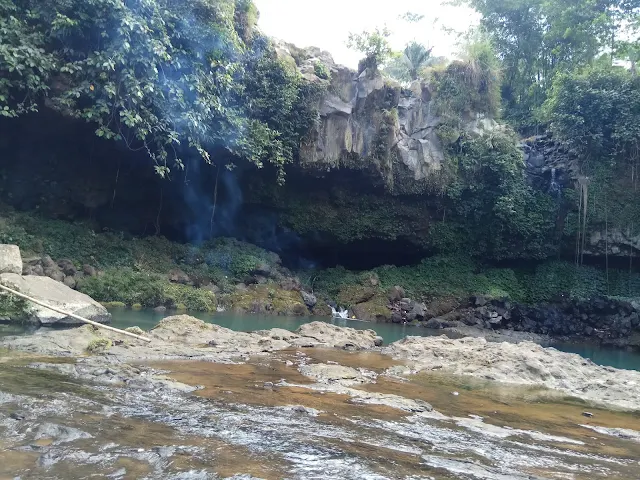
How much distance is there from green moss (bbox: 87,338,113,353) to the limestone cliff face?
1260 centimetres

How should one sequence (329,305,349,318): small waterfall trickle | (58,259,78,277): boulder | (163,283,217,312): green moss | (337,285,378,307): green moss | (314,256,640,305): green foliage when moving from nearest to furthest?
(58,259,78,277): boulder, (163,283,217,312): green moss, (329,305,349,318): small waterfall trickle, (337,285,378,307): green moss, (314,256,640,305): green foliage

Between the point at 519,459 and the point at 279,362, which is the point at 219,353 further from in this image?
the point at 519,459

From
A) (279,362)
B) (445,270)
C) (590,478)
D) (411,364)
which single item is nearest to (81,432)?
(590,478)

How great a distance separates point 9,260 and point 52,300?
121 centimetres

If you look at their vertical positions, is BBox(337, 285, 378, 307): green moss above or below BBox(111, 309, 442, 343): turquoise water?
above

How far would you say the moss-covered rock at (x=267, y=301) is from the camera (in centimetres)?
1598

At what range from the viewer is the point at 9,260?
8555mm

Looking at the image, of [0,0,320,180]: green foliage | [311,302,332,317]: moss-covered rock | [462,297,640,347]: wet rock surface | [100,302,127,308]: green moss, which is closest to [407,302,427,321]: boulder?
[462,297,640,347]: wet rock surface

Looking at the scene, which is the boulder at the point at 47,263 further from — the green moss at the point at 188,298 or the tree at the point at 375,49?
the tree at the point at 375,49

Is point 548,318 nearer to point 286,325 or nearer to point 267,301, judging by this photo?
point 267,301

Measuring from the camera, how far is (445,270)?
2208 centimetres

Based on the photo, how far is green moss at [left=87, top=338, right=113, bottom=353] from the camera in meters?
6.13

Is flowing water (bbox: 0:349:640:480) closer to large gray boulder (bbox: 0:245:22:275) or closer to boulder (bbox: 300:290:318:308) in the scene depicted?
large gray boulder (bbox: 0:245:22:275)

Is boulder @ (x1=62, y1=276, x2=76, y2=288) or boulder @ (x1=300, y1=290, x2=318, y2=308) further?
boulder @ (x1=300, y1=290, x2=318, y2=308)
